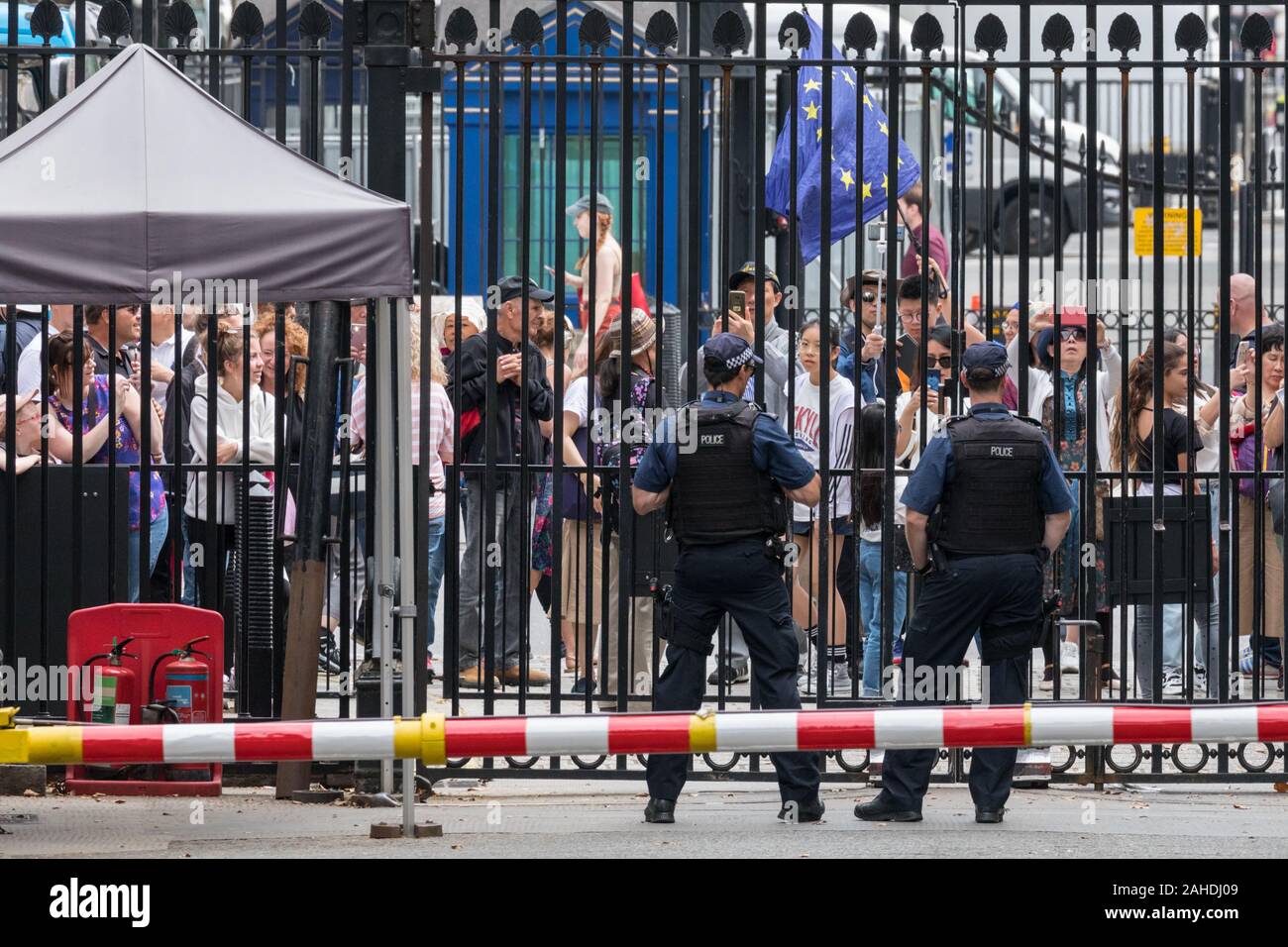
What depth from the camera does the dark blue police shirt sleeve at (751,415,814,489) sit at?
7.96m

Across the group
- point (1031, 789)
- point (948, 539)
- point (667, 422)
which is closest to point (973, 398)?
point (948, 539)

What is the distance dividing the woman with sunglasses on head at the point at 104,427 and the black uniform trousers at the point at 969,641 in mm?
3436

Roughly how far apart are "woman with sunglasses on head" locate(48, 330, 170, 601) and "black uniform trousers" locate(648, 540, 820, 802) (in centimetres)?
245

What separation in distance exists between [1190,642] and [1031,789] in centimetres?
99

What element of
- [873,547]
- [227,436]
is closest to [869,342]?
[873,547]

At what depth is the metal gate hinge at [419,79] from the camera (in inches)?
322

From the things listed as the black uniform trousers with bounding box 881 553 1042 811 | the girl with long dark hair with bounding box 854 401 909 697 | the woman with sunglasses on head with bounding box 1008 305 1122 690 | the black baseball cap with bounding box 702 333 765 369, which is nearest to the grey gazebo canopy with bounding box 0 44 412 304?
the black baseball cap with bounding box 702 333 765 369

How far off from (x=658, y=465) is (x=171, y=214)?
2194mm

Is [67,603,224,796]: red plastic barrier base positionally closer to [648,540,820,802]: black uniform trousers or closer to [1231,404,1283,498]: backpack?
[648,540,820,802]: black uniform trousers

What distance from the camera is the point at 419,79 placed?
8.19 meters

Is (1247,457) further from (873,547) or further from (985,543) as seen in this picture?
(985,543)

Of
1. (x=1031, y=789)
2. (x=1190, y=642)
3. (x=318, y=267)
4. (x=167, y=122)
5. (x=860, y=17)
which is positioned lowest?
(x=1031, y=789)

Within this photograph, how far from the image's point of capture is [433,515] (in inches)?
443
